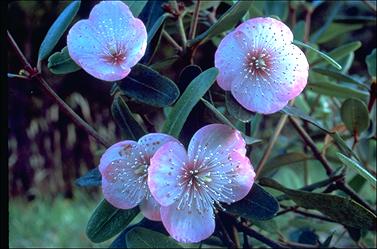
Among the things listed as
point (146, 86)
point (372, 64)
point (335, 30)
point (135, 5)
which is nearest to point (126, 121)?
point (146, 86)

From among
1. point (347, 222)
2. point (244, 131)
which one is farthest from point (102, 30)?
point (347, 222)

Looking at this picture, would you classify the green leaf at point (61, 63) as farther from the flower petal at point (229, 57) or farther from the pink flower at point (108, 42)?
the flower petal at point (229, 57)

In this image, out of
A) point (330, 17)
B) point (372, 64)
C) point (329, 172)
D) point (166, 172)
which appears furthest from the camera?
point (330, 17)

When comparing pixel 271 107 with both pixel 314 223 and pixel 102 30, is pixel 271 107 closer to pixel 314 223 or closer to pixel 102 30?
pixel 102 30

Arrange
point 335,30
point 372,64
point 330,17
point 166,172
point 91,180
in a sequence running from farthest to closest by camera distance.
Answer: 1. point 335,30
2. point 330,17
3. point 372,64
4. point 91,180
5. point 166,172

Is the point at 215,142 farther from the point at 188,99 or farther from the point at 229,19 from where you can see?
the point at 229,19

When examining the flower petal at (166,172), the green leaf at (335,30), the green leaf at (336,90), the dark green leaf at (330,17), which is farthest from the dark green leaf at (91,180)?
the green leaf at (335,30)

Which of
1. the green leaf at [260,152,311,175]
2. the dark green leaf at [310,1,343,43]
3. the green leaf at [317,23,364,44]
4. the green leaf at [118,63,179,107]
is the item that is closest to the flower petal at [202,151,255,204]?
the green leaf at [118,63,179,107]
